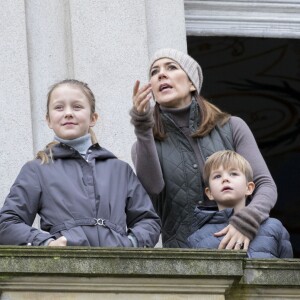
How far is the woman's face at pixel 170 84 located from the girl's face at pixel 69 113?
555 millimetres

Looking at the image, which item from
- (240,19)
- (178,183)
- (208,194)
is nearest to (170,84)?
(178,183)

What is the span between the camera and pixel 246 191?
10125mm

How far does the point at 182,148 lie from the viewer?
10.3 metres

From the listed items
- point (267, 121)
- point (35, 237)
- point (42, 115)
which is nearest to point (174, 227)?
point (35, 237)

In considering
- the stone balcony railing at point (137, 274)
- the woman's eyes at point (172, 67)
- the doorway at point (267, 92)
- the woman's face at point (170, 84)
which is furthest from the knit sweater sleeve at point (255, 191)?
the doorway at point (267, 92)

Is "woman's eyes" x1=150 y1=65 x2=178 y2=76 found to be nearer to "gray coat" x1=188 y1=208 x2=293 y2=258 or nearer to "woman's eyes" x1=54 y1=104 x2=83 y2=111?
"woman's eyes" x1=54 y1=104 x2=83 y2=111

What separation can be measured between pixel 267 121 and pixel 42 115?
662 cm

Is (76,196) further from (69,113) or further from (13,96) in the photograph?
(13,96)

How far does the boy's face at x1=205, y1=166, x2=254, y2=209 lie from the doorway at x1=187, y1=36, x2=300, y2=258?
6.94 m

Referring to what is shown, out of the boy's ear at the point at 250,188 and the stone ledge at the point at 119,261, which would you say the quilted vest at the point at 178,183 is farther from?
the stone ledge at the point at 119,261

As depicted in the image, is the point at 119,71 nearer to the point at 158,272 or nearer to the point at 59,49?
the point at 59,49

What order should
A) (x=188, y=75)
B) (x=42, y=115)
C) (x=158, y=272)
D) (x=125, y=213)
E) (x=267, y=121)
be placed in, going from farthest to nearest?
(x=267, y=121) < (x=42, y=115) < (x=188, y=75) < (x=125, y=213) < (x=158, y=272)

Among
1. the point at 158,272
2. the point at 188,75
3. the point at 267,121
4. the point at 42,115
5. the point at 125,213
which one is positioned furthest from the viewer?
the point at 267,121

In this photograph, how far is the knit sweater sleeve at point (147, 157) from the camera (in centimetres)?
980
